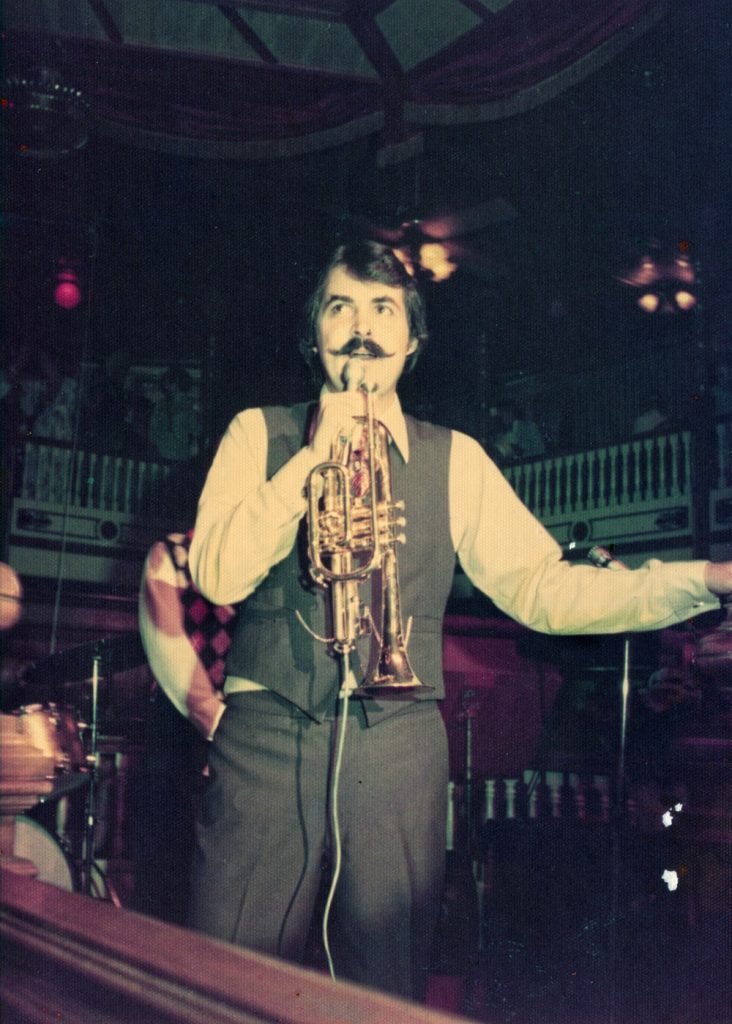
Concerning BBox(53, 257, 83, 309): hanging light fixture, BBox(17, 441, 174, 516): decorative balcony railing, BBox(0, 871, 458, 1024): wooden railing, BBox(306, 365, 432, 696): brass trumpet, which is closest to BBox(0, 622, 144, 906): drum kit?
BBox(0, 871, 458, 1024): wooden railing

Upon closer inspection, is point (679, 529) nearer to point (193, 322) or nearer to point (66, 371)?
point (193, 322)

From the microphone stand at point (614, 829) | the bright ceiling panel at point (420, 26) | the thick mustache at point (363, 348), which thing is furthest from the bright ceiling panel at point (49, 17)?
the microphone stand at point (614, 829)

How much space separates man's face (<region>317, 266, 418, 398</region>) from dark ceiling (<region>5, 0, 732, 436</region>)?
0.51 m

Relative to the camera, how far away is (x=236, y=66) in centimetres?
242

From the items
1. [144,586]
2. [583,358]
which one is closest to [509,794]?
[144,586]

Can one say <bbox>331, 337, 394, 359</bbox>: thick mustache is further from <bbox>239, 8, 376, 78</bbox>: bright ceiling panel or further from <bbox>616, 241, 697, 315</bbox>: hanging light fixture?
<bbox>616, 241, 697, 315</bbox>: hanging light fixture

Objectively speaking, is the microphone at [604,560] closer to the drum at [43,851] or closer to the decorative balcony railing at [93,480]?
the drum at [43,851]

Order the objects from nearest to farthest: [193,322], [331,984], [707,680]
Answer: [331,984], [707,680], [193,322]

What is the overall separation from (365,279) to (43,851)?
5.70ft

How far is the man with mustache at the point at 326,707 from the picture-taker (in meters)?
1.23

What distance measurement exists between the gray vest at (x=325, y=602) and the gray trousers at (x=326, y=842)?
4 cm

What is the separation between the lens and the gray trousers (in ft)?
4.00

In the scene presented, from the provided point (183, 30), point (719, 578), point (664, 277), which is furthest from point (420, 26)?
point (664, 277)

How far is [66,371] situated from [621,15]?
6.52 metres
